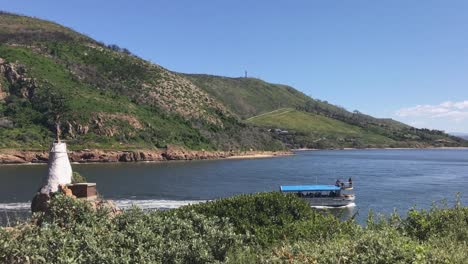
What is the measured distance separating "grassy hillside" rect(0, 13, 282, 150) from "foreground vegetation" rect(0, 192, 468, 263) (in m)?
97.1

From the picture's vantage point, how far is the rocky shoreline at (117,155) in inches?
3839

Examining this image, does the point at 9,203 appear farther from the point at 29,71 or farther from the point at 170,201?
the point at 29,71

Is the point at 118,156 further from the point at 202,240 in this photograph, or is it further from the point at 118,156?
the point at 202,240

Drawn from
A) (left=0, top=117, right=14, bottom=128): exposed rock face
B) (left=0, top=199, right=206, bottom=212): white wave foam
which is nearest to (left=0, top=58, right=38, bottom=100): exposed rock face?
(left=0, top=117, right=14, bottom=128): exposed rock face

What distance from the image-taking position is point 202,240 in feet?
35.3

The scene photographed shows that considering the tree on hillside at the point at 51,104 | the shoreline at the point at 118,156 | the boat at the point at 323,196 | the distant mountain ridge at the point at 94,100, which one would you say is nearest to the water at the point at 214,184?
the boat at the point at 323,196

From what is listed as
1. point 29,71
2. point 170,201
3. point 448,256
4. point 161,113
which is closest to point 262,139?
point 161,113

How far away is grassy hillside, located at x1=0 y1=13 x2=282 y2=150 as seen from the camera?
366 feet

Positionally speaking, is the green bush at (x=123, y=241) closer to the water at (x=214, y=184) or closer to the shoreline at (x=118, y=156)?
the water at (x=214, y=184)

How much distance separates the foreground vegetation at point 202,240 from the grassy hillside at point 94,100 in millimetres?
97130

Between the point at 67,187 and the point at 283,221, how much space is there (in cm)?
1167

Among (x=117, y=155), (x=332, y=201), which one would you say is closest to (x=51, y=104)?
(x=117, y=155)

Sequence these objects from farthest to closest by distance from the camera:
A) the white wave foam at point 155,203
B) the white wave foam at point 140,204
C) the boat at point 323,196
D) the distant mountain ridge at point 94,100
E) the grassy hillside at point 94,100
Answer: the grassy hillside at point 94,100, the distant mountain ridge at point 94,100, the boat at point 323,196, the white wave foam at point 155,203, the white wave foam at point 140,204

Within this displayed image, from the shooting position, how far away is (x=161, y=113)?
132750 mm
